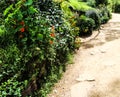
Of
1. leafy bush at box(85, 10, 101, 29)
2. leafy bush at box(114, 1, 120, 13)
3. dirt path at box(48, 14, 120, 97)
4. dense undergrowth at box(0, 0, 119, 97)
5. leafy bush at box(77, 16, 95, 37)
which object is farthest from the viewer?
leafy bush at box(114, 1, 120, 13)

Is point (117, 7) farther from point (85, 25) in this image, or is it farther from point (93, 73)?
point (93, 73)

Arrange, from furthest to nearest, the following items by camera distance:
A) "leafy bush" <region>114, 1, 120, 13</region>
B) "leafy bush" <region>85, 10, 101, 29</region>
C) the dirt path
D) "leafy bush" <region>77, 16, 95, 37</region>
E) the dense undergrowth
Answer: "leafy bush" <region>114, 1, 120, 13</region> < "leafy bush" <region>85, 10, 101, 29</region> < "leafy bush" <region>77, 16, 95, 37</region> < the dirt path < the dense undergrowth

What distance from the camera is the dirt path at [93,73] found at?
23.4 ft

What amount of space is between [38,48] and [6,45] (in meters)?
0.91

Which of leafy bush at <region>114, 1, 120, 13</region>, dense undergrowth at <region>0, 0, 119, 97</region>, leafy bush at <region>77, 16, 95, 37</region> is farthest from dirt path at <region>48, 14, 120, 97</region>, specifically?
leafy bush at <region>114, 1, 120, 13</region>

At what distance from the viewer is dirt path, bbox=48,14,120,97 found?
7.13 meters

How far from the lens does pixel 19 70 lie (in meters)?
6.02

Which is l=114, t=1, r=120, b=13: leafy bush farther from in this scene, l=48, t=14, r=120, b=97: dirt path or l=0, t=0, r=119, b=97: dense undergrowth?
l=0, t=0, r=119, b=97: dense undergrowth

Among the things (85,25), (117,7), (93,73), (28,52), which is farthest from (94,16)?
(117,7)

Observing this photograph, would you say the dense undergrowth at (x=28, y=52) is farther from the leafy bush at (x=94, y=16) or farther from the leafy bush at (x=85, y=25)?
the leafy bush at (x=94, y=16)

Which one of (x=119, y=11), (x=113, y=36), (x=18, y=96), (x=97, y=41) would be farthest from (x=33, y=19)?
(x=119, y=11)

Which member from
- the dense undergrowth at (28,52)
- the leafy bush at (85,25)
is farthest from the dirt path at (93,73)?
the leafy bush at (85,25)

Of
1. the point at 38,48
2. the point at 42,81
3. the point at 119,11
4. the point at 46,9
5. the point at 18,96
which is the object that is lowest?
the point at 119,11

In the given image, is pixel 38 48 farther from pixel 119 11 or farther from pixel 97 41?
pixel 119 11
